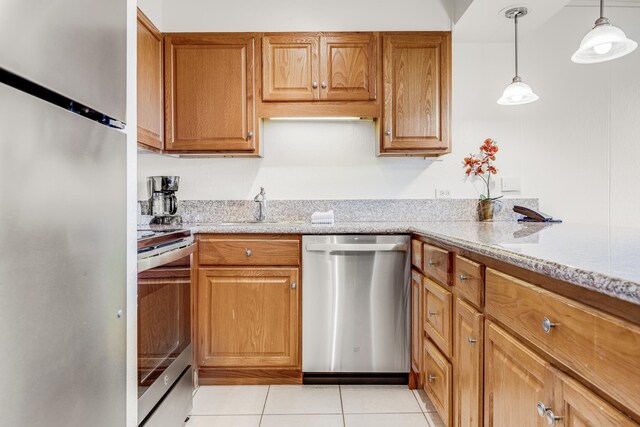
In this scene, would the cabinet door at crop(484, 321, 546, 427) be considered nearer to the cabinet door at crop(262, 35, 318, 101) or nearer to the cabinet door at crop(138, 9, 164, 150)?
the cabinet door at crop(262, 35, 318, 101)

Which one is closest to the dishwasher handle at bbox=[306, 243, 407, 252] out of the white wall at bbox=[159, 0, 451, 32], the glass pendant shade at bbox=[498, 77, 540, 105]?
the glass pendant shade at bbox=[498, 77, 540, 105]

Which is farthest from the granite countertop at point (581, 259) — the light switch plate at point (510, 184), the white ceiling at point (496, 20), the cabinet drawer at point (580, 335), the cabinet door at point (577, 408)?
the white ceiling at point (496, 20)

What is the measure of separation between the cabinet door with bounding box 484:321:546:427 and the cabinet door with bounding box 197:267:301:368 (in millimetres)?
1198

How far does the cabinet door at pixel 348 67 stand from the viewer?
247cm

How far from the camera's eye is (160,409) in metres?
1.48

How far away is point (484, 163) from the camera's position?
8.93 ft

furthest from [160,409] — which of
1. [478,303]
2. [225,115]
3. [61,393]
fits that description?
[225,115]

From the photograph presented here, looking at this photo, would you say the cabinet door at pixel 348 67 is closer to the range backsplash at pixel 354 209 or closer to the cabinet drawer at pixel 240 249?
the range backsplash at pixel 354 209

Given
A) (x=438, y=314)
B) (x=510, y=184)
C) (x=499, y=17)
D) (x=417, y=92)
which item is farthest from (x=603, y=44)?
(x=438, y=314)

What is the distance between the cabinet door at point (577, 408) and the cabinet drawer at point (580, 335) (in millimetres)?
28

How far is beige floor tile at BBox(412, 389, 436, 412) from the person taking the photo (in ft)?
6.41

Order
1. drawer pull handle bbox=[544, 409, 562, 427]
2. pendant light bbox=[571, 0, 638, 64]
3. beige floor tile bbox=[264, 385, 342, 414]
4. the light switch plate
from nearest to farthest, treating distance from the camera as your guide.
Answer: drawer pull handle bbox=[544, 409, 562, 427] → pendant light bbox=[571, 0, 638, 64] → beige floor tile bbox=[264, 385, 342, 414] → the light switch plate

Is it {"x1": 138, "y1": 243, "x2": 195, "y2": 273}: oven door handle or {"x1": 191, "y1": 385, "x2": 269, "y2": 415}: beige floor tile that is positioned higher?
{"x1": 138, "y1": 243, "x2": 195, "y2": 273}: oven door handle

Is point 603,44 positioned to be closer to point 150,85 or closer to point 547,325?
point 547,325
